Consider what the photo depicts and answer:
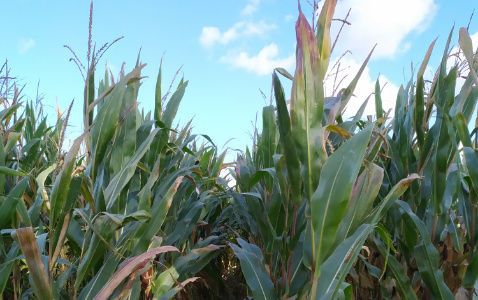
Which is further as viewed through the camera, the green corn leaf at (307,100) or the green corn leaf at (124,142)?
the green corn leaf at (124,142)

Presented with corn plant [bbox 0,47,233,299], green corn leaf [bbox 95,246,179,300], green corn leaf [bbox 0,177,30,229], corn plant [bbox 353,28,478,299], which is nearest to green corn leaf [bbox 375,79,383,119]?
corn plant [bbox 353,28,478,299]

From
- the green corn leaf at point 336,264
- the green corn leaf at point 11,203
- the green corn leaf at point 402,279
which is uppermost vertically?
the green corn leaf at point 11,203

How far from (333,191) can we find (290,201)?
44 centimetres

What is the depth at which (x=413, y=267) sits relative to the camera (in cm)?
165

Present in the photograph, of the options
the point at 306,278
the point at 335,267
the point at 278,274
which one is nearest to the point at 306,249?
the point at 335,267

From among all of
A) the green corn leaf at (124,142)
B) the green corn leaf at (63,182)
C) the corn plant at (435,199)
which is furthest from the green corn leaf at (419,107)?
the green corn leaf at (63,182)

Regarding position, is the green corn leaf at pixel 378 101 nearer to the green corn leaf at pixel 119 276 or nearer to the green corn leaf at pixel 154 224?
the green corn leaf at pixel 154 224

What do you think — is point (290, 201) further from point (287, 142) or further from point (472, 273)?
point (472, 273)

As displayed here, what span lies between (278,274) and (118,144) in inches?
29.4

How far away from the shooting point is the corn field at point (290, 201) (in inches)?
44.0

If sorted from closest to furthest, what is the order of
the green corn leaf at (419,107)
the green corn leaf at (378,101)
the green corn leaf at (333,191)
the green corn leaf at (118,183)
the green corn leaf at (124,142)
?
the green corn leaf at (333,191) → the green corn leaf at (118,183) → the green corn leaf at (124,142) → the green corn leaf at (419,107) → the green corn leaf at (378,101)

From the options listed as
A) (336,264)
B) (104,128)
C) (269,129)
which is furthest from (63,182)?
(269,129)

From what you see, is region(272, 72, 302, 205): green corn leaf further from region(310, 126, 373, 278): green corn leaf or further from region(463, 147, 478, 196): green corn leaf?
region(463, 147, 478, 196): green corn leaf

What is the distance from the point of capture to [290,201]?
57.3 inches
